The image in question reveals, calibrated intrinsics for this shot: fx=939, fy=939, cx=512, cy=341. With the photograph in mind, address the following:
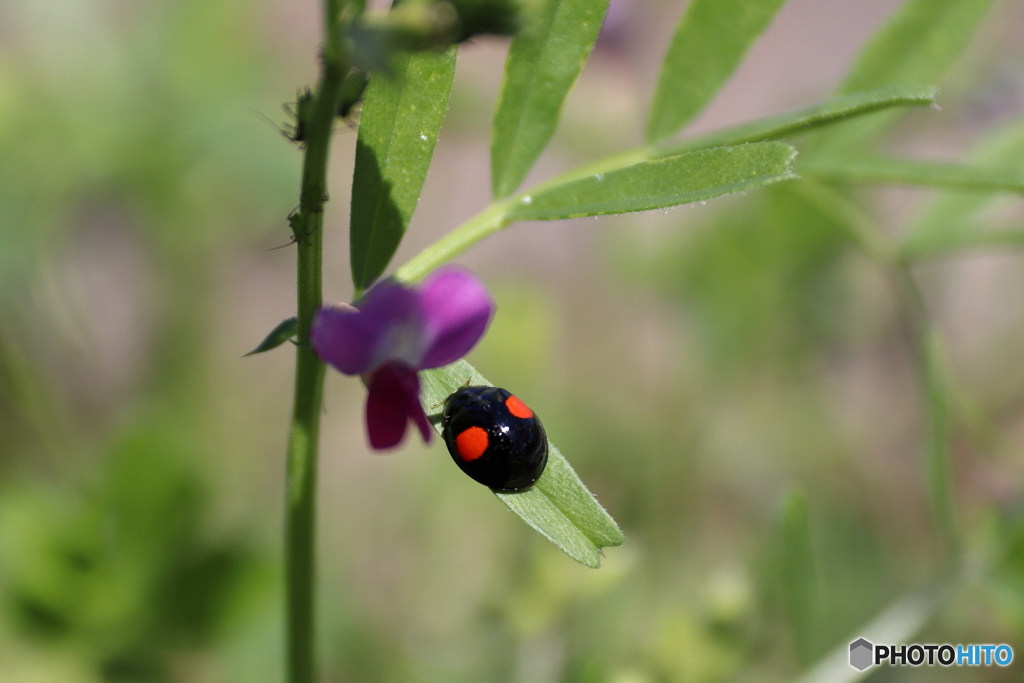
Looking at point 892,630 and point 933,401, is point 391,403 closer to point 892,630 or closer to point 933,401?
point 933,401

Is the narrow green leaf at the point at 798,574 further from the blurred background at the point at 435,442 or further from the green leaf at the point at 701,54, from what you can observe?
the green leaf at the point at 701,54

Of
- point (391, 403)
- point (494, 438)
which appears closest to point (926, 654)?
point (494, 438)

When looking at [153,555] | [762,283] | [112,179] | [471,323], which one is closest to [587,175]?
[471,323]

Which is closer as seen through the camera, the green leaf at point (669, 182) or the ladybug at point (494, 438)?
the green leaf at point (669, 182)

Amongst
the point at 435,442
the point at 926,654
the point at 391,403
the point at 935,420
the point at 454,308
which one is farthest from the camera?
the point at 435,442

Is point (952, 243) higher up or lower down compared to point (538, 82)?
higher up

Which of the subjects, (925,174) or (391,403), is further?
(925,174)

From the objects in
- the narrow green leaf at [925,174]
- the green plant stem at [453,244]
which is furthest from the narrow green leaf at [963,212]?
the green plant stem at [453,244]
